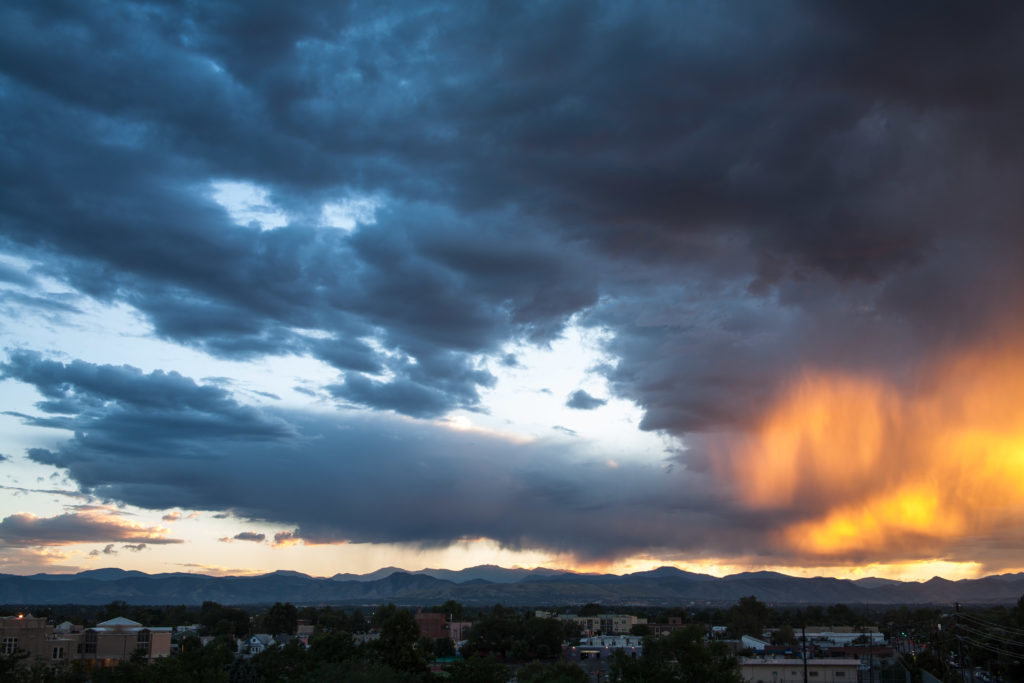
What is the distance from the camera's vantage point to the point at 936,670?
3824 inches

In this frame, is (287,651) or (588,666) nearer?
(287,651)

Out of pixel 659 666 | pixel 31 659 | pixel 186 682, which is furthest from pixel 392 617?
pixel 31 659

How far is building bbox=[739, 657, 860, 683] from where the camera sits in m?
92.9

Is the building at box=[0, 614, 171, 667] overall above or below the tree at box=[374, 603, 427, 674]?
below

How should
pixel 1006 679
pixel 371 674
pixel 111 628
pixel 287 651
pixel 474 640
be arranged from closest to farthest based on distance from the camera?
pixel 371 674
pixel 1006 679
pixel 287 651
pixel 111 628
pixel 474 640

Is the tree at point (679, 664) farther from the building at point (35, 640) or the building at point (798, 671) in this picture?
the building at point (35, 640)

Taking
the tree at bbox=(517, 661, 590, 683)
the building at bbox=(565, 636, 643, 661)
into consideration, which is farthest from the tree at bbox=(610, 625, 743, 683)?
the building at bbox=(565, 636, 643, 661)

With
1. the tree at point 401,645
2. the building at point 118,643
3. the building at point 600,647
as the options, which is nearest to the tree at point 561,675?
the tree at point 401,645

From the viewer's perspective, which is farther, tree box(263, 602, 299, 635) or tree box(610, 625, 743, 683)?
tree box(263, 602, 299, 635)

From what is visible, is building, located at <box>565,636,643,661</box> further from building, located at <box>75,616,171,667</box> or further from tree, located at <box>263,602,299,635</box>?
tree, located at <box>263,602,299,635</box>

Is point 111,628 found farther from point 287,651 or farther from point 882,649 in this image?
point 882,649

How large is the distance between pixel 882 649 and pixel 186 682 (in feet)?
363

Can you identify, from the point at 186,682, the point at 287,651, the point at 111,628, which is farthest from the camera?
the point at 111,628

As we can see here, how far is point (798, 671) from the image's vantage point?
94.5 meters
